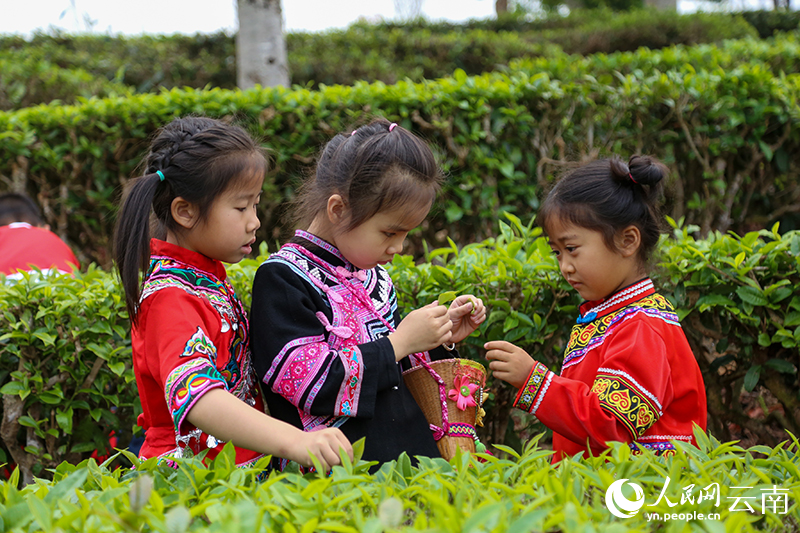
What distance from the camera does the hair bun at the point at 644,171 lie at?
2211 mm

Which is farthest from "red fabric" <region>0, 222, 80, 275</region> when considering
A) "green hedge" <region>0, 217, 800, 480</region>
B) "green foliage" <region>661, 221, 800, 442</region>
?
"green foliage" <region>661, 221, 800, 442</region>

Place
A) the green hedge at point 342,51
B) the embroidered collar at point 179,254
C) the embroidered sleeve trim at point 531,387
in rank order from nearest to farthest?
1. the embroidered collar at point 179,254
2. the embroidered sleeve trim at point 531,387
3. the green hedge at point 342,51

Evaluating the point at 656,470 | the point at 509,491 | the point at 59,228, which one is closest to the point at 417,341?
the point at 509,491

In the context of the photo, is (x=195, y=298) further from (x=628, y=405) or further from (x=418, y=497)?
(x=628, y=405)

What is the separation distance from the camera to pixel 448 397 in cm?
196

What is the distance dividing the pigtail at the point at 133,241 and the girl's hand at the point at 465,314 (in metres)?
0.95

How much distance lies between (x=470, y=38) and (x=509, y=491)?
8.50m

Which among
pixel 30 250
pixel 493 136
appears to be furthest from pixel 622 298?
pixel 30 250

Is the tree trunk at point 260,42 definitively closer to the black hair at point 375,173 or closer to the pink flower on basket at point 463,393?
the black hair at point 375,173

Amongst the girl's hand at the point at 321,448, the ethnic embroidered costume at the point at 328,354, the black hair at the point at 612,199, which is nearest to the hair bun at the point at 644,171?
the black hair at the point at 612,199

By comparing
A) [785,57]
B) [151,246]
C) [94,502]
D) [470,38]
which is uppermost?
[470,38]

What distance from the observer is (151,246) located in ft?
6.23

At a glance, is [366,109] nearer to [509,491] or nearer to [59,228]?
[59,228]

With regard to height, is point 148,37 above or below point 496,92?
above
